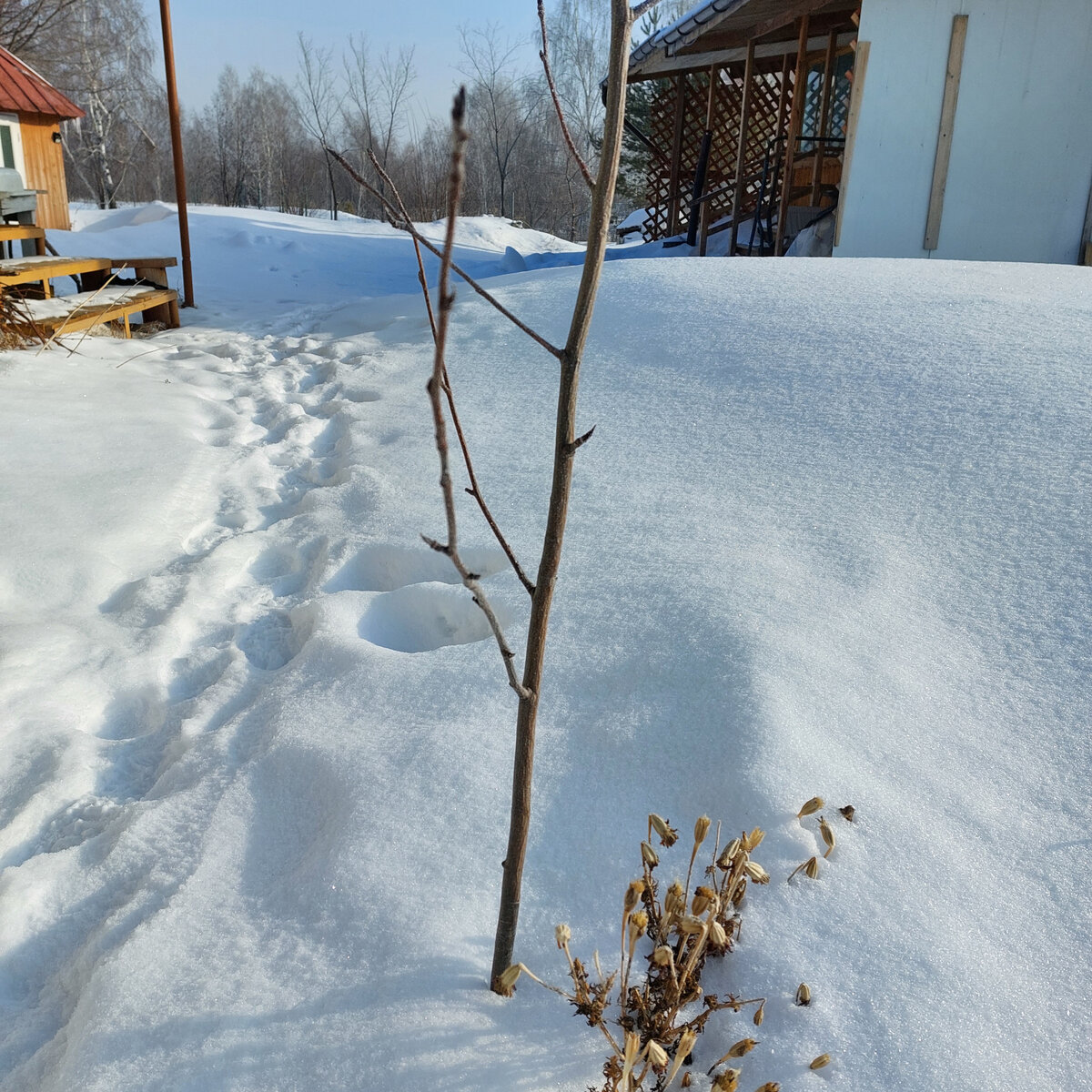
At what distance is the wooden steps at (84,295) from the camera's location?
179 inches

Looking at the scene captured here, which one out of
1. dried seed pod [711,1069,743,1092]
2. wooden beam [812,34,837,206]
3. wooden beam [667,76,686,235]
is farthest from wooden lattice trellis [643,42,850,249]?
dried seed pod [711,1069,743,1092]

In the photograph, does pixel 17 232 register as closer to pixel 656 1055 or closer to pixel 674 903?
pixel 674 903

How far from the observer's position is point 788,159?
6676 millimetres

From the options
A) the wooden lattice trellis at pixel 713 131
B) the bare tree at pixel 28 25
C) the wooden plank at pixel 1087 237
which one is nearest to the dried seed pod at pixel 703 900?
the wooden plank at pixel 1087 237

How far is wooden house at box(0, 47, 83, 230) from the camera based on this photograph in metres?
9.96

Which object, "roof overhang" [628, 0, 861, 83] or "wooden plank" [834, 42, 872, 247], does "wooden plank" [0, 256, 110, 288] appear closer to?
"roof overhang" [628, 0, 861, 83]

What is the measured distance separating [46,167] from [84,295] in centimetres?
711

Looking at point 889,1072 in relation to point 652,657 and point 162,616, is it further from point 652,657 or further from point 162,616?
point 162,616

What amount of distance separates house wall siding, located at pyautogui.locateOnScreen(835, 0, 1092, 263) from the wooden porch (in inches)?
11.1

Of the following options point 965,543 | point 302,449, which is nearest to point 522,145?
point 302,449

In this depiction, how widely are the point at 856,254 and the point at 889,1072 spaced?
5962 millimetres

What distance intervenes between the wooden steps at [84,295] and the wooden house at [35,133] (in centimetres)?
427

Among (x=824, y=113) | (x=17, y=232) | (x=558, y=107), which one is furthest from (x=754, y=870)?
(x=824, y=113)

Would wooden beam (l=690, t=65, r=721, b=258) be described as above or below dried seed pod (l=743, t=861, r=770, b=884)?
above
